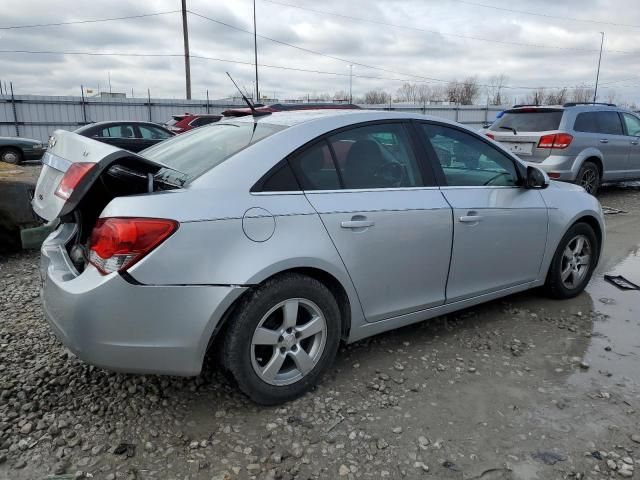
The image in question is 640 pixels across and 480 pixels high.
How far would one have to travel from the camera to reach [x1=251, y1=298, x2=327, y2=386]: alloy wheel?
267cm

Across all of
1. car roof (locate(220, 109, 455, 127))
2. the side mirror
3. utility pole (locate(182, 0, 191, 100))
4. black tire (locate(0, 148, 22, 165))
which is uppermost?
utility pole (locate(182, 0, 191, 100))

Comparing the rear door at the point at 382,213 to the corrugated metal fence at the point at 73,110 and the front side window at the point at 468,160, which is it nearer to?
the front side window at the point at 468,160

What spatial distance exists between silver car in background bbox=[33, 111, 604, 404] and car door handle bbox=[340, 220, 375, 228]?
0.01 m

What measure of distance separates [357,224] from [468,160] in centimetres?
125

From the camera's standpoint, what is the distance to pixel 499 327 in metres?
3.88

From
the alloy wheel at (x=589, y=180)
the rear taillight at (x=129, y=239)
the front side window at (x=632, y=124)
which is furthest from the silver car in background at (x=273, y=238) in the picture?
the front side window at (x=632, y=124)

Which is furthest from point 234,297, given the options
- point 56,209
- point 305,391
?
point 56,209

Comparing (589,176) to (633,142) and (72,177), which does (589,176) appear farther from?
(72,177)

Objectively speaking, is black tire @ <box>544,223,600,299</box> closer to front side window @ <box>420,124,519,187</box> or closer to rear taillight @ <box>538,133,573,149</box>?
front side window @ <box>420,124,519,187</box>

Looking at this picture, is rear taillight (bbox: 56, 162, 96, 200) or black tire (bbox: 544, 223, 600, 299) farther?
black tire (bbox: 544, 223, 600, 299)

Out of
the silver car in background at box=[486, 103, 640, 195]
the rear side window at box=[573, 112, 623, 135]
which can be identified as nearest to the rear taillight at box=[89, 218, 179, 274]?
the silver car in background at box=[486, 103, 640, 195]

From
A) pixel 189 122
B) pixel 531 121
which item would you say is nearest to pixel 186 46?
pixel 189 122

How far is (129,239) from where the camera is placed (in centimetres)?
231

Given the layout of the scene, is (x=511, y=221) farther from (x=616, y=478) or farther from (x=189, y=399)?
(x=189, y=399)
